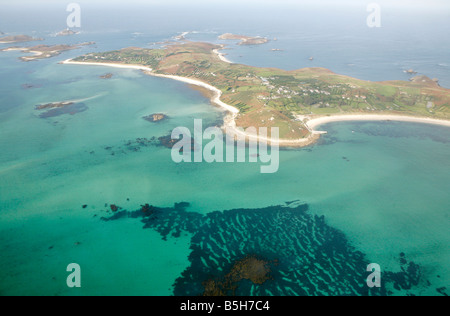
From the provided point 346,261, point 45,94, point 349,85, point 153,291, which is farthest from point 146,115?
point 349,85

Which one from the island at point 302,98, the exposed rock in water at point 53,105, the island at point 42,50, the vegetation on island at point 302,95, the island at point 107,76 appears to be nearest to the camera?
the island at point 302,98

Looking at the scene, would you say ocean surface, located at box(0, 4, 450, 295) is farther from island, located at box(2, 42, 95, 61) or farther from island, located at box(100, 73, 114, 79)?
island, located at box(2, 42, 95, 61)

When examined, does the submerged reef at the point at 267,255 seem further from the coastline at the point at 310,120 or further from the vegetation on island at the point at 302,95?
the vegetation on island at the point at 302,95

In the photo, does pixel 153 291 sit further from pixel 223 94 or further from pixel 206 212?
pixel 223 94

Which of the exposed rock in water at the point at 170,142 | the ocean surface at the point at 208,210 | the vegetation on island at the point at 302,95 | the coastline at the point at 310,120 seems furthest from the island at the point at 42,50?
the exposed rock in water at the point at 170,142

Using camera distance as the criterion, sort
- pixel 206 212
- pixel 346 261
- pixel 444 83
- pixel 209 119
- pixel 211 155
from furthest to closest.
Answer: pixel 444 83 → pixel 209 119 → pixel 211 155 → pixel 206 212 → pixel 346 261

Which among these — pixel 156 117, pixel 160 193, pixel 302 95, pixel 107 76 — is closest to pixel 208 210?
pixel 160 193

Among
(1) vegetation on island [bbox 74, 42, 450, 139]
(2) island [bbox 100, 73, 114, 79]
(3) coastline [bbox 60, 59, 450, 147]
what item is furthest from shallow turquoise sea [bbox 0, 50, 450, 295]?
(2) island [bbox 100, 73, 114, 79]
